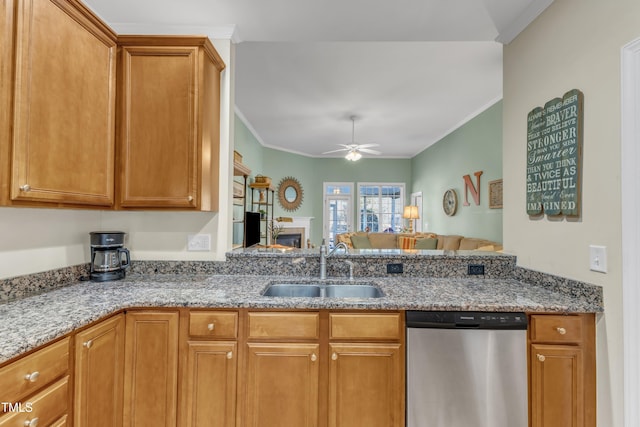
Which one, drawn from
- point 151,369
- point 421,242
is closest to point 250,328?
point 151,369

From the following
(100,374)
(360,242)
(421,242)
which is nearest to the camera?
(100,374)

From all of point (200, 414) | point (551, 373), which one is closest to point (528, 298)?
point (551, 373)

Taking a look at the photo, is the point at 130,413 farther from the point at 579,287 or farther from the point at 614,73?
the point at 614,73

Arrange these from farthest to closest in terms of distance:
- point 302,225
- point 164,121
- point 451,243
Result: point 302,225, point 451,243, point 164,121

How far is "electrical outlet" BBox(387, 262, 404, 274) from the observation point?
2166mm

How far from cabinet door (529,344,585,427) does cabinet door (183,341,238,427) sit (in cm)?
146

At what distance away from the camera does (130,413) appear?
5.03ft

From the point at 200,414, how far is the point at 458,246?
14.1 feet

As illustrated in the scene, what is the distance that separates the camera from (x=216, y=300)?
157 centimetres

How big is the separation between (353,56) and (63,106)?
2.53m

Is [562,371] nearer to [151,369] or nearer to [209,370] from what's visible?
[209,370]

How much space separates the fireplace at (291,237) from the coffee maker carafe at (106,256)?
4809mm

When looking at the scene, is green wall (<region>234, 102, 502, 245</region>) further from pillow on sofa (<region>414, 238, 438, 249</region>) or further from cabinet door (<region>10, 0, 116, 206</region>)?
cabinet door (<region>10, 0, 116, 206</region>)

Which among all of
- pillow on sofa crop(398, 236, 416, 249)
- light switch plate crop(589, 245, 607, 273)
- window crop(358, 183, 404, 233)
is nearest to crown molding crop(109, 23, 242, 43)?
light switch plate crop(589, 245, 607, 273)
